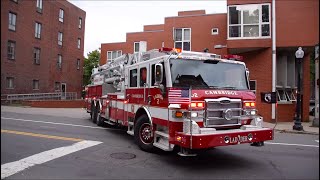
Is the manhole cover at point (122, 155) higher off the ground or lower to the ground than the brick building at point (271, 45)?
lower

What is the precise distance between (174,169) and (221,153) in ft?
7.55

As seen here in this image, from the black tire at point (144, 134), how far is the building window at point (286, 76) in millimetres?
15404

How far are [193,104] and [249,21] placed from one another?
632 inches

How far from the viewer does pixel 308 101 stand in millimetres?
22328

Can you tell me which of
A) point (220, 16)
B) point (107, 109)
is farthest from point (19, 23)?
point (220, 16)

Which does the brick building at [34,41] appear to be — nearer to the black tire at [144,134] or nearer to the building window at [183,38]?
the black tire at [144,134]

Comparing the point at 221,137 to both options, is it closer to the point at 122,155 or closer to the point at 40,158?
the point at 122,155

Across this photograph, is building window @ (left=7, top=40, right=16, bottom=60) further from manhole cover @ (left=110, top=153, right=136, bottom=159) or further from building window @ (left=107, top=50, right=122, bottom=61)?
building window @ (left=107, top=50, right=122, bottom=61)

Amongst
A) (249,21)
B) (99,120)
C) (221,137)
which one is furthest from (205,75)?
(249,21)

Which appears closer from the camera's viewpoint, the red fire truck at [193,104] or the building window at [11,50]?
the building window at [11,50]

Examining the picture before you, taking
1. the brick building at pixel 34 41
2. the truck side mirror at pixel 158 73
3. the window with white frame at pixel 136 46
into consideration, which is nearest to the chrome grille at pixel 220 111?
the truck side mirror at pixel 158 73

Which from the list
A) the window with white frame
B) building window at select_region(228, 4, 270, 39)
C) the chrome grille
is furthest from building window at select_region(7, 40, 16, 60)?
the window with white frame

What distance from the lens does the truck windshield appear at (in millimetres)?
7680

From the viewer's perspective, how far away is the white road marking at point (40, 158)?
22.0 feet
